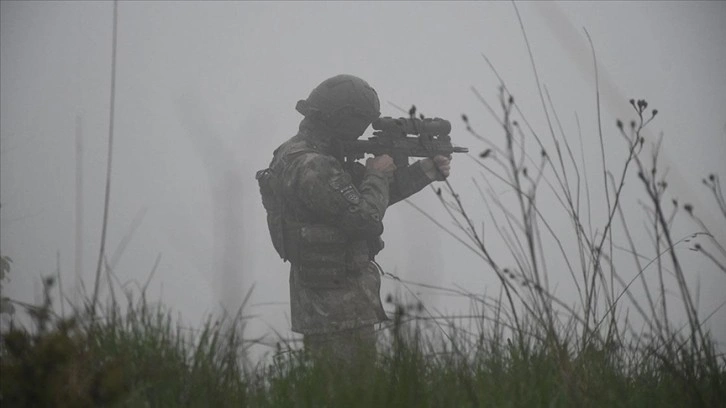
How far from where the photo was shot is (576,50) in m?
1.70

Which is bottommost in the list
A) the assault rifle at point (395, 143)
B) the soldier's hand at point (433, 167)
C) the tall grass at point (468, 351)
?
the tall grass at point (468, 351)

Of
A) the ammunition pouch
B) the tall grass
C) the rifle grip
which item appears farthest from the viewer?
the rifle grip

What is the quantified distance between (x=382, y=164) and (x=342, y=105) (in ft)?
1.33

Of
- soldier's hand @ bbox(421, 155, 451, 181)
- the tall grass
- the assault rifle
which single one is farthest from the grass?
the assault rifle

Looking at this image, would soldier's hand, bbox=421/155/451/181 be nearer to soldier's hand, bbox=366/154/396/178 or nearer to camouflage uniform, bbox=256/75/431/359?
camouflage uniform, bbox=256/75/431/359

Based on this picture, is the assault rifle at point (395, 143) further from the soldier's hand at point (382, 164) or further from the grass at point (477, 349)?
the grass at point (477, 349)

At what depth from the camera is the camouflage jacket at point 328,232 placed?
13.8 ft

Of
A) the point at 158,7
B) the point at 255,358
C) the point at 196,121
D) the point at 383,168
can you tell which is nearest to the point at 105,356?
the point at 255,358

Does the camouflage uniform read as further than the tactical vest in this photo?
No

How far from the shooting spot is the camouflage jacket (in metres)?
4.20

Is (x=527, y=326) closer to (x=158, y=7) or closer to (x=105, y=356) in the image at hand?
(x=105, y=356)

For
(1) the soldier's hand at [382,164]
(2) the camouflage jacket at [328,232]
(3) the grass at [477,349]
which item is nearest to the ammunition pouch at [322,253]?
(2) the camouflage jacket at [328,232]

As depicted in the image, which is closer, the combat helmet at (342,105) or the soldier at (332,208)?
the soldier at (332,208)

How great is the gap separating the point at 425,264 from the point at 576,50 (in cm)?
79
